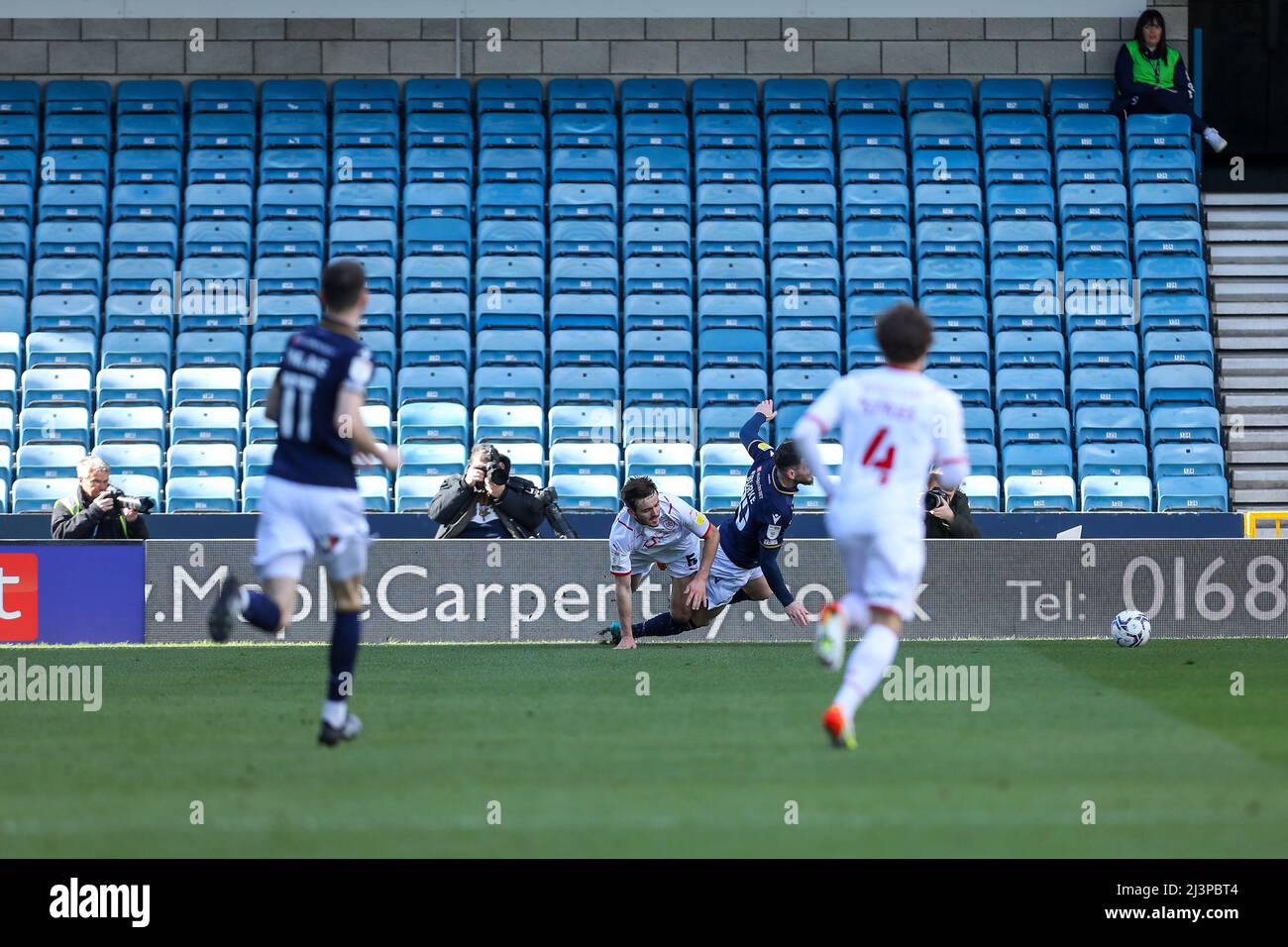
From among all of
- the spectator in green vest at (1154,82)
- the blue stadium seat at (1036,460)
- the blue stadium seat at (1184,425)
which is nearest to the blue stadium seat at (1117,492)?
the blue stadium seat at (1036,460)

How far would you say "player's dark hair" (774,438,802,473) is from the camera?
12430 millimetres

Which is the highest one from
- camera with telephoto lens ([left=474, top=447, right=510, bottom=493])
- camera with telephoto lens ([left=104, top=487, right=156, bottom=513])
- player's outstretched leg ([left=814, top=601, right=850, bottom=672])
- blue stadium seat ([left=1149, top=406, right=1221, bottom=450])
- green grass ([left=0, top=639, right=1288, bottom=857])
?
blue stadium seat ([left=1149, top=406, right=1221, bottom=450])

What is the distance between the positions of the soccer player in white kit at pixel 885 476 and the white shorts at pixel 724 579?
617 centimetres

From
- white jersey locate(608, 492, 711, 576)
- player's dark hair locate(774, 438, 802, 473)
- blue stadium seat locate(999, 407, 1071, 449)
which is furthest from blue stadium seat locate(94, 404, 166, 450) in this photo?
blue stadium seat locate(999, 407, 1071, 449)

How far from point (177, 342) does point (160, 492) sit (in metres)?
2.04

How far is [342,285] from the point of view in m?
7.31

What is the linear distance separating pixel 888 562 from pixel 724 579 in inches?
249

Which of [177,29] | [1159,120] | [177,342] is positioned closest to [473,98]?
[177,29]

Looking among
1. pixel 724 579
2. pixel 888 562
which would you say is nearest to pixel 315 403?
pixel 888 562

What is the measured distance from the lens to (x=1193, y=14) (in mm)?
22219

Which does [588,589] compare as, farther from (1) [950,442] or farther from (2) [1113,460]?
(1) [950,442]

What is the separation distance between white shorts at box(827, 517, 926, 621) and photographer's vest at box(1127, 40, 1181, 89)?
15.5 metres

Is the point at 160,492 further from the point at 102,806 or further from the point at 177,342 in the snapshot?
the point at 102,806

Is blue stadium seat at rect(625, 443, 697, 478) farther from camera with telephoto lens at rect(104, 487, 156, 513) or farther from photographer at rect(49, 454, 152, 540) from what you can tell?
photographer at rect(49, 454, 152, 540)
